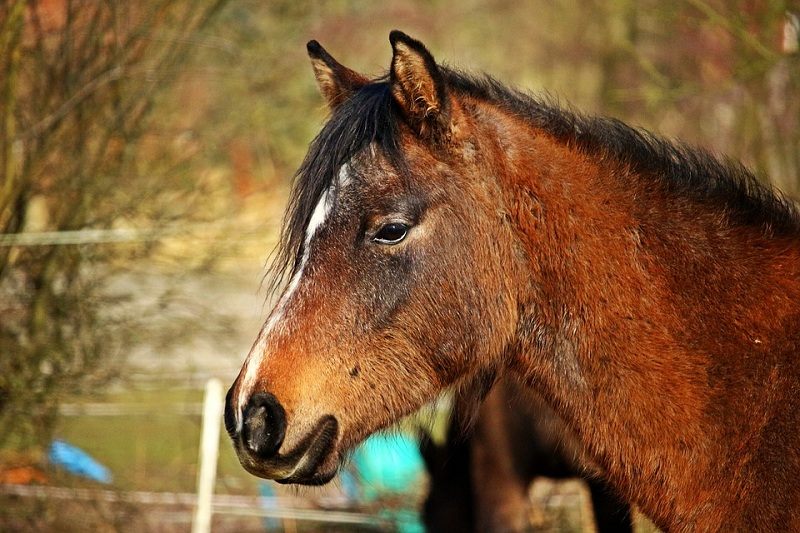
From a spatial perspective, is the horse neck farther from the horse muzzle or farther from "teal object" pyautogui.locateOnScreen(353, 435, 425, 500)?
"teal object" pyautogui.locateOnScreen(353, 435, 425, 500)

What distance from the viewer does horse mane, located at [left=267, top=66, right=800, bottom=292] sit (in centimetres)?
276

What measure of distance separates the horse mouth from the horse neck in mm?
663

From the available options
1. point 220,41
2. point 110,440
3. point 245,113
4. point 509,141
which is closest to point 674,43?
point 245,113

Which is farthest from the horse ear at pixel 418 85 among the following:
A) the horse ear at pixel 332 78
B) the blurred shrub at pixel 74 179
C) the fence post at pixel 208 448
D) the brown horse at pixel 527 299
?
the blurred shrub at pixel 74 179

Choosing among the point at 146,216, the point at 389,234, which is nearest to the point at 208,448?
the point at 146,216

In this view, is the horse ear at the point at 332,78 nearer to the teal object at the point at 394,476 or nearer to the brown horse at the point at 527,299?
the brown horse at the point at 527,299

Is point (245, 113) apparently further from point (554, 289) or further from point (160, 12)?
point (554, 289)

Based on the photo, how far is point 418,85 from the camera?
2.70 meters

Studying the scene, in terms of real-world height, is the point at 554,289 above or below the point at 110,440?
above

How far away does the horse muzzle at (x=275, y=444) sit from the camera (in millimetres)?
2521

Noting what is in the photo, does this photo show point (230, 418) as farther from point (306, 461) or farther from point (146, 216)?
point (146, 216)

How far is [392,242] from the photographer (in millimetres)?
2711

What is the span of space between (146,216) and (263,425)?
203 inches

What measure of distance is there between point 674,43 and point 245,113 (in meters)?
9.30
